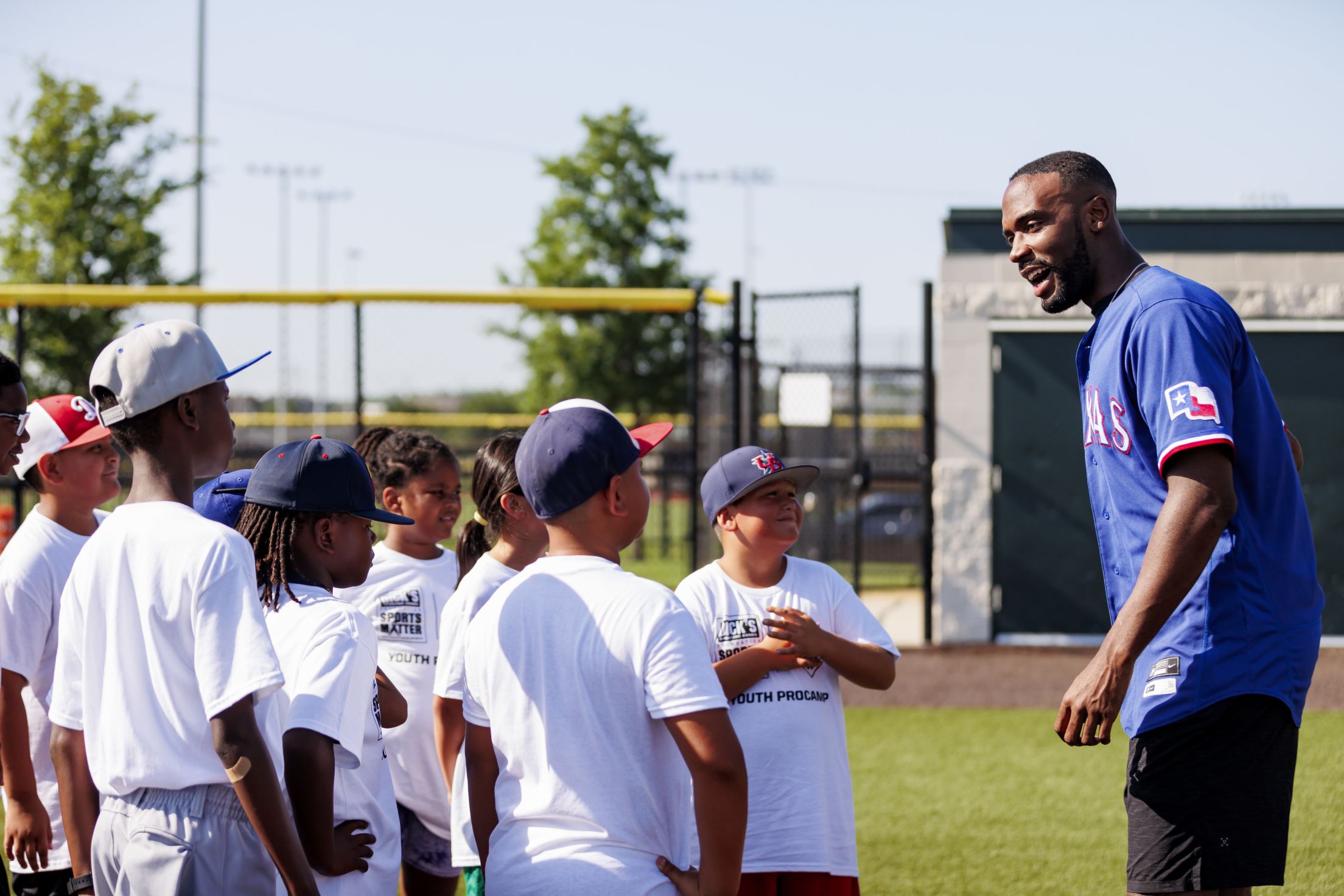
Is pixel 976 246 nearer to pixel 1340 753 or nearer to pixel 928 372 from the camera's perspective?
pixel 928 372

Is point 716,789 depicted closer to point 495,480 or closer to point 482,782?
point 482,782

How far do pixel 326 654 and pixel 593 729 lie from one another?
64cm

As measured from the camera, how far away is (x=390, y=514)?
3.17m

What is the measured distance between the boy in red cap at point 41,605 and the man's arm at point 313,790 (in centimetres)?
130

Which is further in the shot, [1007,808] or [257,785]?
[1007,808]

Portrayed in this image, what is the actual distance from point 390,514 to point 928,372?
24.9 feet

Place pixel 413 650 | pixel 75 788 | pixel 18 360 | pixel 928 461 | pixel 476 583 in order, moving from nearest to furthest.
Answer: pixel 75 788, pixel 476 583, pixel 413 650, pixel 18 360, pixel 928 461

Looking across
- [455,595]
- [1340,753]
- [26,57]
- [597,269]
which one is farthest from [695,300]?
[597,269]

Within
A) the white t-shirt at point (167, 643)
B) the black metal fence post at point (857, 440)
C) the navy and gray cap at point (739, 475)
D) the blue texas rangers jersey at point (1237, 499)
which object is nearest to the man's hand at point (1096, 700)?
the blue texas rangers jersey at point (1237, 499)

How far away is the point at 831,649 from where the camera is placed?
3393mm

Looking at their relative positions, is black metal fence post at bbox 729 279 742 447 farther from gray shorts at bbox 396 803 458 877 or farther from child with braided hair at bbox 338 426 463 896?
gray shorts at bbox 396 803 458 877

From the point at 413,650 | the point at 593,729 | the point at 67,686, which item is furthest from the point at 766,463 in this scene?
the point at 67,686

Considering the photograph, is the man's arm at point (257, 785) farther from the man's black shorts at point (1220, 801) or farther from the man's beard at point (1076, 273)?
the man's beard at point (1076, 273)

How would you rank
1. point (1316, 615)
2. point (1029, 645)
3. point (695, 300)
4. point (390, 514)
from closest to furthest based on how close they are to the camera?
point (1316, 615), point (390, 514), point (695, 300), point (1029, 645)
